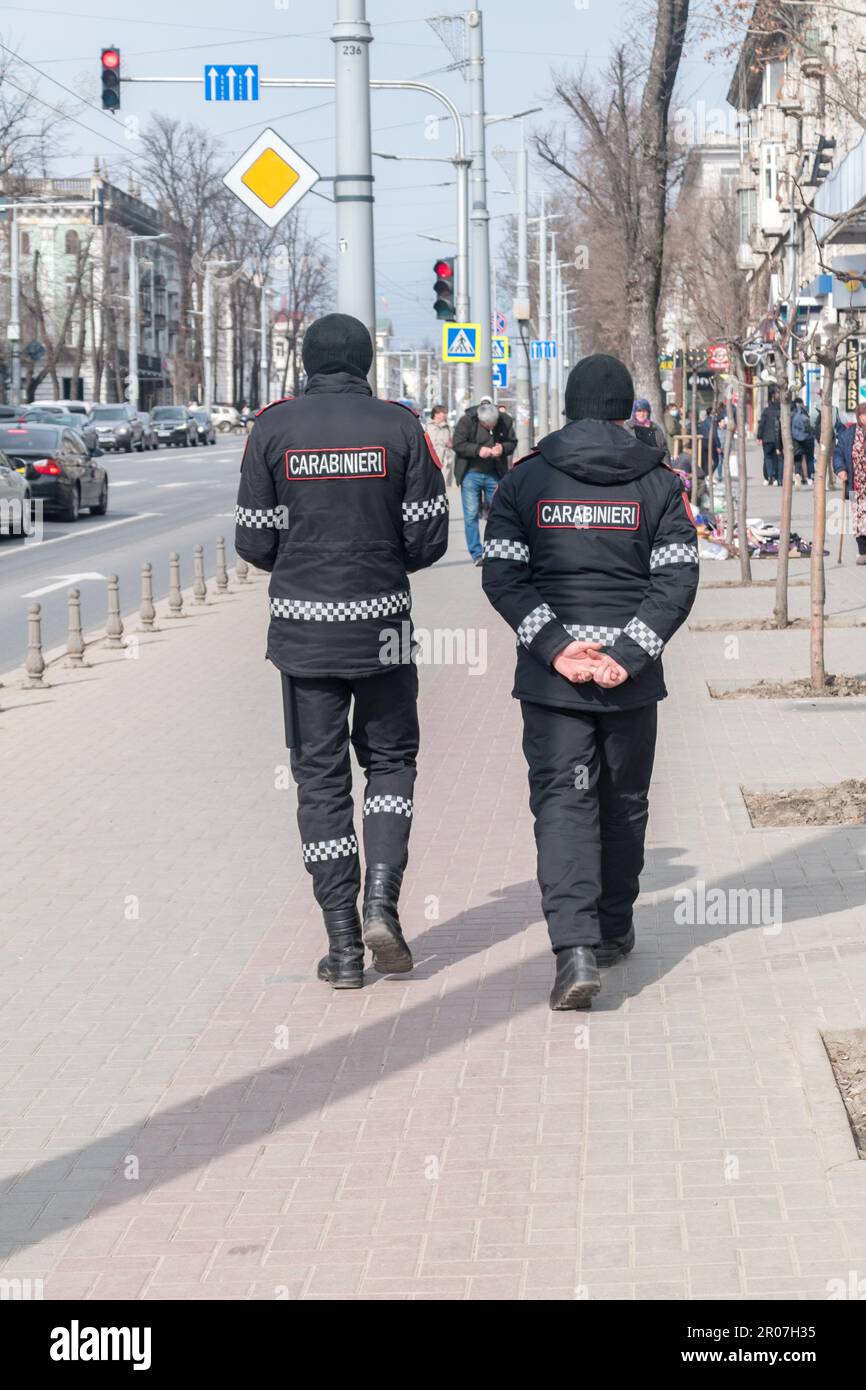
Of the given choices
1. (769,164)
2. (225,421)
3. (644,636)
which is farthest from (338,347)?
(225,421)

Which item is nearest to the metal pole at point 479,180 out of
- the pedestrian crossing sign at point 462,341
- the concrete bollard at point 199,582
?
the pedestrian crossing sign at point 462,341

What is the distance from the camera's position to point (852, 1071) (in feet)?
17.6

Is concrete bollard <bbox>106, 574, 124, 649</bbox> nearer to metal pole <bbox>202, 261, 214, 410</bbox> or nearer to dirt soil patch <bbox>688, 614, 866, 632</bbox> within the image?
dirt soil patch <bbox>688, 614, 866, 632</bbox>

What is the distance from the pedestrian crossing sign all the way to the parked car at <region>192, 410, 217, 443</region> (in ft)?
160

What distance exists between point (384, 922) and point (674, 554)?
1456mm

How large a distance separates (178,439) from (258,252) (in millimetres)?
34857

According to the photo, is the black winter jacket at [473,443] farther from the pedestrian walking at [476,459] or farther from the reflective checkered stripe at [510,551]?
the reflective checkered stripe at [510,551]

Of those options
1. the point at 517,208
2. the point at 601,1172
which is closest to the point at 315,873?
the point at 601,1172

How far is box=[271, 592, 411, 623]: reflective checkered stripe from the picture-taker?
20.8 feet

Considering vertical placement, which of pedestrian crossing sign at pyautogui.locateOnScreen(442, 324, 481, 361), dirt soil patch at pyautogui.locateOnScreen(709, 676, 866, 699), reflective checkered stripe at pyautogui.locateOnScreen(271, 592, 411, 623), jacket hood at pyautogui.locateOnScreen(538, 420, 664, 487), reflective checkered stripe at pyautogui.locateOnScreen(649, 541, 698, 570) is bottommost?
dirt soil patch at pyautogui.locateOnScreen(709, 676, 866, 699)

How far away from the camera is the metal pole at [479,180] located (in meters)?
31.6

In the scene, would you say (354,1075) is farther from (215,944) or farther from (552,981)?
(215,944)

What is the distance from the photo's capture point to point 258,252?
111000mm

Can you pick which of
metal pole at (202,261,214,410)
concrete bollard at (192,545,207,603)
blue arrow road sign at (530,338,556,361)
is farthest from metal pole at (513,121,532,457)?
metal pole at (202,261,214,410)
